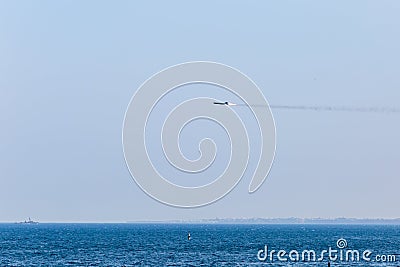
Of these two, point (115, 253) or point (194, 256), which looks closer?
point (194, 256)

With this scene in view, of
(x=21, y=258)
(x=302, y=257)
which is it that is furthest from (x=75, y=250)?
(x=302, y=257)

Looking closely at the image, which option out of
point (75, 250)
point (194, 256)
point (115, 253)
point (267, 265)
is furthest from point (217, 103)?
point (75, 250)

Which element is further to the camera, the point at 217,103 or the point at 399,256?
the point at 399,256

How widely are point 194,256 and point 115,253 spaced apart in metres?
19.0

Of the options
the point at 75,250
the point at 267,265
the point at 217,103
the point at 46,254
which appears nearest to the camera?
the point at 217,103

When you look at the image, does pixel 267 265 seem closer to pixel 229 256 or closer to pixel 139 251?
pixel 229 256

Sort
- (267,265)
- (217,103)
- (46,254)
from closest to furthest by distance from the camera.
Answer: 1. (217,103)
2. (267,265)
3. (46,254)

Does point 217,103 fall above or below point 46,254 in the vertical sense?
above

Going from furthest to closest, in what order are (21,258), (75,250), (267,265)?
(75,250) < (21,258) < (267,265)

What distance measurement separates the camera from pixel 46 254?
168m

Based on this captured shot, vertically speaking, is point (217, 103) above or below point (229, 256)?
above

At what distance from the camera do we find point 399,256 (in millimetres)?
159375

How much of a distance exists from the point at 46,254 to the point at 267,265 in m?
51.2

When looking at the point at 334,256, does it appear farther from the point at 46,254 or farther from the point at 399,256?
the point at 46,254
